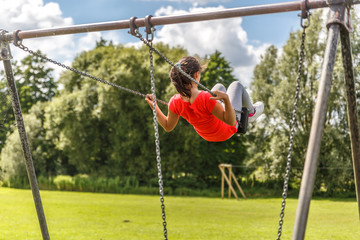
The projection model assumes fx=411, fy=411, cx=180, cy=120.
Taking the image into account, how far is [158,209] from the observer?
15.7 meters

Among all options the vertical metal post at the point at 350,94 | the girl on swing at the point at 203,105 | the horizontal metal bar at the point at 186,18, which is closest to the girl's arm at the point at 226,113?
the girl on swing at the point at 203,105

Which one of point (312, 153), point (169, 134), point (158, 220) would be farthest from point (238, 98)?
point (169, 134)

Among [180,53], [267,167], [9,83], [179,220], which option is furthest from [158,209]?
[9,83]

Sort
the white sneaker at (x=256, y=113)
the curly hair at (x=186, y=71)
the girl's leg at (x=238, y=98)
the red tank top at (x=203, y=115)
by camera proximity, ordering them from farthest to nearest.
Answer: the white sneaker at (x=256, y=113)
the girl's leg at (x=238, y=98)
the red tank top at (x=203, y=115)
the curly hair at (x=186, y=71)

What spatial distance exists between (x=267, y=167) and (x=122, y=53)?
1070cm

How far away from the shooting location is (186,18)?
3064mm

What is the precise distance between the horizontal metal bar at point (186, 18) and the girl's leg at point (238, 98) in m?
0.75

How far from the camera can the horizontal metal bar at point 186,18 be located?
107 inches

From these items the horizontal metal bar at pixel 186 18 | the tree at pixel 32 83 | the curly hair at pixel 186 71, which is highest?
the tree at pixel 32 83

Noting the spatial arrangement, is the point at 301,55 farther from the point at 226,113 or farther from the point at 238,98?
the point at 238,98

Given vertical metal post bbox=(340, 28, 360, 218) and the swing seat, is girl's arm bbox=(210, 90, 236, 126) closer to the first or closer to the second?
the swing seat

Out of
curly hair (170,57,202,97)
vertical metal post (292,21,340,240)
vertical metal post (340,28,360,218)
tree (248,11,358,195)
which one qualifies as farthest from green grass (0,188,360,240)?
vertical metal post (292,21,340,240)

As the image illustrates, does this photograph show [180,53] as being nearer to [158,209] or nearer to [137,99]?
[137,99]

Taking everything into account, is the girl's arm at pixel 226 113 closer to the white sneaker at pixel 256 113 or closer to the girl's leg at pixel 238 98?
the girl's leg at pixel 238 98
